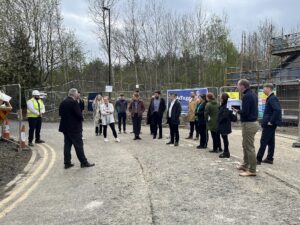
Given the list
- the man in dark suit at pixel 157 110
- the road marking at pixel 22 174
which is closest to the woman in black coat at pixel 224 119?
the road marking at pixel 22 174

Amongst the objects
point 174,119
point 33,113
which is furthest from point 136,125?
point 33,113

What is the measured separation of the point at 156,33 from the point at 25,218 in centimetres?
4136

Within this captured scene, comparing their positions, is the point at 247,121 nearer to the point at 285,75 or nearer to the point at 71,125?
the point at 71,125

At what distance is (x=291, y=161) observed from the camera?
414 inches

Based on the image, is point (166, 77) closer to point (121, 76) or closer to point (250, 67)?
point (121, 76)

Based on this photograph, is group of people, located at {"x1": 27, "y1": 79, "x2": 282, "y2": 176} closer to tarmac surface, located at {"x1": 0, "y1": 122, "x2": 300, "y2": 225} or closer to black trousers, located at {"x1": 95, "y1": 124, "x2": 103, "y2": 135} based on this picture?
tarmac surface, located at {"x1": 0, "y1": 122, "x2": 300, "y2": 225}

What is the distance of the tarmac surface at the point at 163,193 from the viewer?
230 inches

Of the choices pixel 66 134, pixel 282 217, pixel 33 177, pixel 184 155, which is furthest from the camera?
pixel 184 155

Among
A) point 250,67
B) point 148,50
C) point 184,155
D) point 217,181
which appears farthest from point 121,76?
point 217,181

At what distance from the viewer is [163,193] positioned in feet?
23.3

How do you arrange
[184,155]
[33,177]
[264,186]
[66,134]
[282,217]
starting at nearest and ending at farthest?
[282,217], [264,186], [33,177], [66,134], [184,155]

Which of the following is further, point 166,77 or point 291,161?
point 166,77

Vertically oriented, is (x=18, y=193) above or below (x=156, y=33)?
below

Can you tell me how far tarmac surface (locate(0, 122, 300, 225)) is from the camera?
584 centimetres
